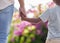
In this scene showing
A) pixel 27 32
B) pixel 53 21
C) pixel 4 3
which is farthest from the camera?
pixel 27 32

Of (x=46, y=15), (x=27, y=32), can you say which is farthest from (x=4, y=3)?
(x=27, y=32)

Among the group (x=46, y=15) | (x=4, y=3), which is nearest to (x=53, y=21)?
(x=46, y=15)

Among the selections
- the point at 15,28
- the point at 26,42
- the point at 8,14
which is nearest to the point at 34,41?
the point at 26,42

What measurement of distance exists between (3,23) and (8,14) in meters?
0.09

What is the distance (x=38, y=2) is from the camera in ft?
10.9

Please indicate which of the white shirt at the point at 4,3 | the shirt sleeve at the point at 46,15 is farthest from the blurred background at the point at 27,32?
the white shirt at the point at 4,3

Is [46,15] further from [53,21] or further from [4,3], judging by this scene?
[4,3]

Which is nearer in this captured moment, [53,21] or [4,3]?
[4,3]

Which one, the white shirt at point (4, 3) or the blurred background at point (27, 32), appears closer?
the white shirt at point (4, 3)

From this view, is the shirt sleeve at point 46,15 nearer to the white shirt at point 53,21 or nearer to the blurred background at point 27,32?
the white shirt at point 53,21

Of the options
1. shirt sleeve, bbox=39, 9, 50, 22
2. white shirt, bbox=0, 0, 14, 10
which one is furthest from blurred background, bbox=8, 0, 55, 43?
white shirt, bbox=0, 0, 14, 10

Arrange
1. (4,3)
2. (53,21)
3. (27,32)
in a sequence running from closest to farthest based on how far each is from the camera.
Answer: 1. (4,3)
2. (53,21)
3. (27,32)

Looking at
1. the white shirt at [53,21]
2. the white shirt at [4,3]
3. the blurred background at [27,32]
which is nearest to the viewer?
the white shirt at [4,3]

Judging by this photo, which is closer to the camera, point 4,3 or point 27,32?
point 4,3
